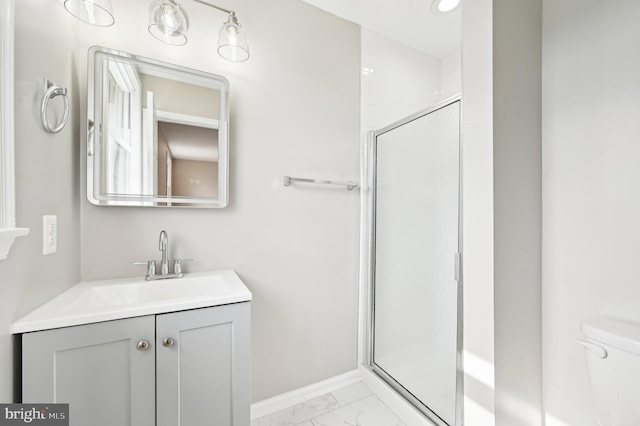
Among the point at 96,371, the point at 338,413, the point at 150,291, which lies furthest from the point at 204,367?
the point at 338,413

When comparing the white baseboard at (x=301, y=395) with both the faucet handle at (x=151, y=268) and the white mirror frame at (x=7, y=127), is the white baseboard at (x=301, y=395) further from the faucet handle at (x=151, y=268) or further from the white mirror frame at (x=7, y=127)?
the white mirror frame at (x=7, y=127)

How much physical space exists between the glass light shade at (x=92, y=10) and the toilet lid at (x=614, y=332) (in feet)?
6.99

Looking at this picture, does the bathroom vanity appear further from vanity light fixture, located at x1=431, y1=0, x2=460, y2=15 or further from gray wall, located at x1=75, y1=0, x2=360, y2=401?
vanity light fixture, located at x1=431, y1=0, x2=460, y2=15

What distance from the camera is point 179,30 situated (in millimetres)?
1187

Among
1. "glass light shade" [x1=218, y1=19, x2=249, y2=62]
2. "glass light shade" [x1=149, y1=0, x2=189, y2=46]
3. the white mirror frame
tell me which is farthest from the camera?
"glass light shade" [x1=218, y1=19, x2=249, y2=62]

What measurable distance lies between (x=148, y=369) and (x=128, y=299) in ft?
1.26

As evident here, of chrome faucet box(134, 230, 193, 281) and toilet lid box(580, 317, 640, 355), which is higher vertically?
chrome faucet box(134, 230, 193, 281)

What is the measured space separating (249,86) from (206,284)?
1.07 metres

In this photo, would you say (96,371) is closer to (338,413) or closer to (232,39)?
(338,413)

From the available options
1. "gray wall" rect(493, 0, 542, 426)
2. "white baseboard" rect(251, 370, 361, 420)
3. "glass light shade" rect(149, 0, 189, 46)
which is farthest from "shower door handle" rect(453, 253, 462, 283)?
"glass light shade" rect(149, 0, 189, 46)

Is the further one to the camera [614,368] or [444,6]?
[444,6]

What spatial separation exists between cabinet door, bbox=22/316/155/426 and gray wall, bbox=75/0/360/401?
47 centimetres

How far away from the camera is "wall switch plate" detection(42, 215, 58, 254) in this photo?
88cm

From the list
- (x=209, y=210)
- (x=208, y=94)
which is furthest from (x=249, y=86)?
(x=209, y=210)
